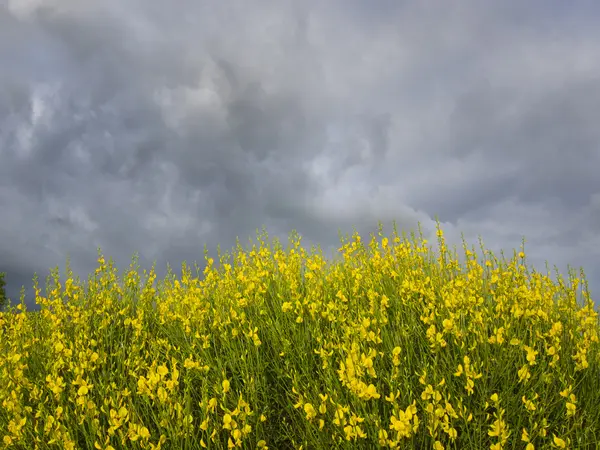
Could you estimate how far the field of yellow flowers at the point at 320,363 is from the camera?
2.84 metres

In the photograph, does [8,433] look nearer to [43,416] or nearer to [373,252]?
[43,416]

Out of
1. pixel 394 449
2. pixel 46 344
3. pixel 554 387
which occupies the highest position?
pixel 46 344

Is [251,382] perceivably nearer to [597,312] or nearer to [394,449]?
[394,449]

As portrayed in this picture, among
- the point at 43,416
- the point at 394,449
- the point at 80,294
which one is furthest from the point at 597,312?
the point at 80,294

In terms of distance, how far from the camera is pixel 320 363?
3.64m

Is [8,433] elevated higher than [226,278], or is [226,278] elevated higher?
[226,278]

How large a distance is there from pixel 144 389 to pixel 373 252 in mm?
2853

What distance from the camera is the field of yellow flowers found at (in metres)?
2.84

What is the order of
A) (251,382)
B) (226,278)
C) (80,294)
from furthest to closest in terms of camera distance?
(80,294) < (226,278) < (251,382)

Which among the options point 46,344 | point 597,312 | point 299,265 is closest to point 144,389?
point 46,344

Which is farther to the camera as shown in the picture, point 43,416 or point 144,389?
point 43,416

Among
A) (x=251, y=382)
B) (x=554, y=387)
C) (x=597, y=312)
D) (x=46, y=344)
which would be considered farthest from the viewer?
(x=46, y=344)

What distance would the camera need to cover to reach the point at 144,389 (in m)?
2.88

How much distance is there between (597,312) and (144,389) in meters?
3.46
